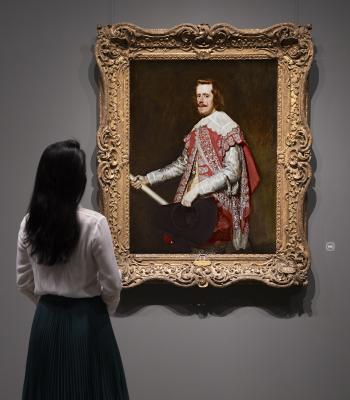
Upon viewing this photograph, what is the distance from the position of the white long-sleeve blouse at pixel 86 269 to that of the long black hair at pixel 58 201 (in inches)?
1.9

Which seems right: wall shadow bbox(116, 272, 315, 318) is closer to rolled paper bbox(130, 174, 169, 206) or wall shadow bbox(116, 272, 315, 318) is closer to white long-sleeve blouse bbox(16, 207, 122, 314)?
rolled paper bbox(130, 174, 169, 206)

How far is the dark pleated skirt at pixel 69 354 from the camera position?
3096 millimetres

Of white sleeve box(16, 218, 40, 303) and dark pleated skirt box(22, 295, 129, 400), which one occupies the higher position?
white sleeve box(16, 218, 40, 303)

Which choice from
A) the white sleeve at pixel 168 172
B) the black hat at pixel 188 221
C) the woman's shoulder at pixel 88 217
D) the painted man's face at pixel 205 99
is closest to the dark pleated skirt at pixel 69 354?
the woman's shoulder at pixel 88 217

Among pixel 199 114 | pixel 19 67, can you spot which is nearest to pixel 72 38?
pixel 19 67

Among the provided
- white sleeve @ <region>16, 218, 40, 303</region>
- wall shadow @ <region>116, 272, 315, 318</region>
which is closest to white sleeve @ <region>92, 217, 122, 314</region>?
white sleeve @ <region>16, 218, 40, 303</region>

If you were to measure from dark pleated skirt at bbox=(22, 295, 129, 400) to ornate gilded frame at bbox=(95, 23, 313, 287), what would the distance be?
1.01m

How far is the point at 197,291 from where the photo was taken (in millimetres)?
4242

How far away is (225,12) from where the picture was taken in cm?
423

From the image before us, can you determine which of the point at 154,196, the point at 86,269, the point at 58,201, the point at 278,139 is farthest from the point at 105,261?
the point at 278,139

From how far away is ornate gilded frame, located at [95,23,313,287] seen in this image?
4.12 metres

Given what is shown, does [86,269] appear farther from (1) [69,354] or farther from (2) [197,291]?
(2) [197,291]

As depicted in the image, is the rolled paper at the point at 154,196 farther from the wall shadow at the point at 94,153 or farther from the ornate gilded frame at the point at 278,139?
the wall shadow at the point at 94,153

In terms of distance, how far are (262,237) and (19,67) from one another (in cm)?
185
